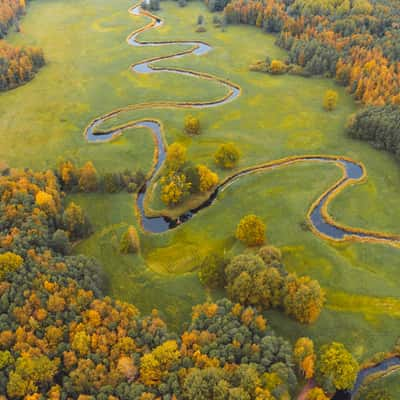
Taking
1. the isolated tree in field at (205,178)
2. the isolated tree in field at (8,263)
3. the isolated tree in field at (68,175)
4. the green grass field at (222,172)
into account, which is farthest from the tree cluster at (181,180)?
the isolated tree in field at (8,263)

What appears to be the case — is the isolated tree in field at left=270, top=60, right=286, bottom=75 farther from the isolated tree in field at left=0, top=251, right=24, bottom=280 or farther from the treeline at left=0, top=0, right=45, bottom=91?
the isolated tree in field at left=0, top=251, right=24, bottom=280

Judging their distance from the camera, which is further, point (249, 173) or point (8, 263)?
point (249, 173)

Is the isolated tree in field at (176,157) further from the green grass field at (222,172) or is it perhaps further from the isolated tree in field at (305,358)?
the isolated tree in field at (305,358)

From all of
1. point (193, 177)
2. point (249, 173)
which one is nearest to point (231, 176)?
point (249, 173)

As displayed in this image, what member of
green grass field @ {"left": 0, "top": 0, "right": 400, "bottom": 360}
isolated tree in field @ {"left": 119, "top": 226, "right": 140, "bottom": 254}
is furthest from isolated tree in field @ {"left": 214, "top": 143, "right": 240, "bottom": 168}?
isolated tree in field @ {"left": 119, "top": 226, "right": 140, "bottom": 254}

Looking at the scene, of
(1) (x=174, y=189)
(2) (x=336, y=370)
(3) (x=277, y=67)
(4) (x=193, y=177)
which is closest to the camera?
(2) (x=336, y=370)

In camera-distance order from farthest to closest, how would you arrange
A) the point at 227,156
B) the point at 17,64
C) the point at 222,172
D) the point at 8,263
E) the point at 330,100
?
the point at 17,64, the point at 330,100, the point at 222,172, the point at 227,156, the point at 8,263

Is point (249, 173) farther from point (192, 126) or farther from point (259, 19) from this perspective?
point (259, 19)
